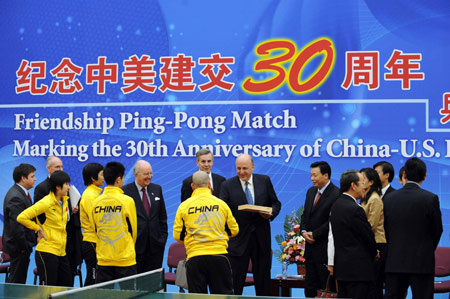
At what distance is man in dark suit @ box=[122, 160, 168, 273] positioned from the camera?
5.53 m

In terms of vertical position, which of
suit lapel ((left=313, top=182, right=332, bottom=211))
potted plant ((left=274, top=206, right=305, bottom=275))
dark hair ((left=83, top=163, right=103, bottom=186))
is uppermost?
dark hair ((left=83, top=163, right=103, bottom=186))

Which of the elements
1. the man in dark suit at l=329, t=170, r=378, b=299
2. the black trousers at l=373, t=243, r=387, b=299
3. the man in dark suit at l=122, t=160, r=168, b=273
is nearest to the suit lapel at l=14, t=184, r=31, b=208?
the man in dark suit at l=122, t=160, r=168, b=273

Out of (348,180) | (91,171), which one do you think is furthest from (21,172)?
(348,180)

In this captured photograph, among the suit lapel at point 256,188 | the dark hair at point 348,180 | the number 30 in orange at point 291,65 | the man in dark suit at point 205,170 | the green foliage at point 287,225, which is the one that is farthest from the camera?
the number 30 in orange at point 291,65

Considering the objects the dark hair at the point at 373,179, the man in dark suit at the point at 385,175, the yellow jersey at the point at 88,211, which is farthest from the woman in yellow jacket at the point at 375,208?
the yellow jersey at the point at 88,211

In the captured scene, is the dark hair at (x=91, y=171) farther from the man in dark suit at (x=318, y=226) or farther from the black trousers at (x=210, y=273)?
the man in dark suit at (x=318, y=226)

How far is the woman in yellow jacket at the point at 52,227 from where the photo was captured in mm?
4910

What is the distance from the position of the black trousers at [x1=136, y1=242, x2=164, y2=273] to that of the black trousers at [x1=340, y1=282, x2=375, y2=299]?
6.08 feet

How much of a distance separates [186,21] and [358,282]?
12.6 feet

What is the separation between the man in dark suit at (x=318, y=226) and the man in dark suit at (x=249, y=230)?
0.32 meters

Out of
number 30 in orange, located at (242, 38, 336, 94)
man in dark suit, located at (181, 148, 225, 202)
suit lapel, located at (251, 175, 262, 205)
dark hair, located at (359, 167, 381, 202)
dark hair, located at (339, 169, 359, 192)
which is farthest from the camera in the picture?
number 30 in orange, located at (242, 38, 336, 94)

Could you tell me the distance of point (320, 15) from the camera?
263 inches

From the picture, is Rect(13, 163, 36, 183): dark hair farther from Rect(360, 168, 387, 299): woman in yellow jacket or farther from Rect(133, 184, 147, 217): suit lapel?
Rect(360, 168, 387, 299): woman in yellow jacket

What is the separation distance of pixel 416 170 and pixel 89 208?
254 centimetres
